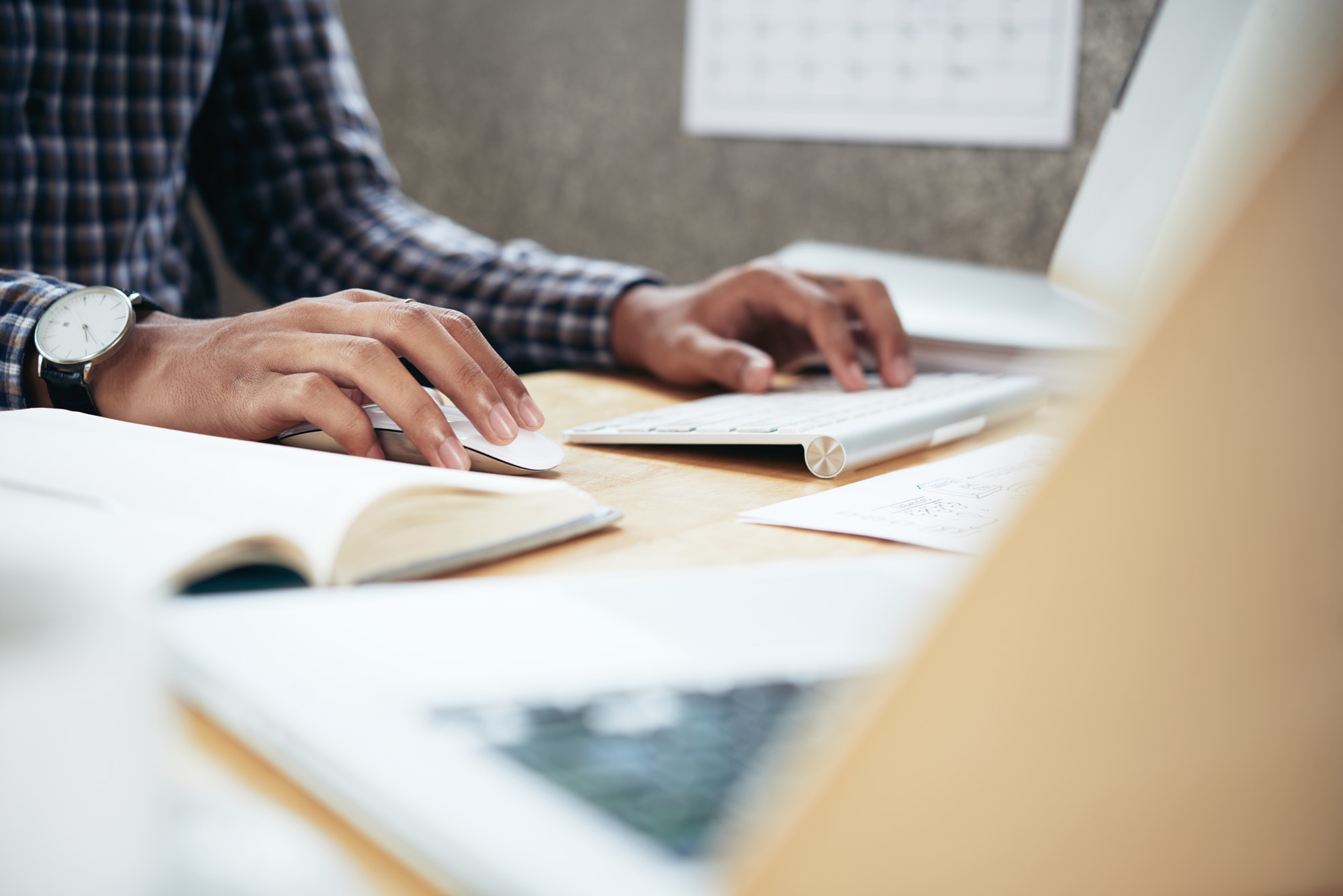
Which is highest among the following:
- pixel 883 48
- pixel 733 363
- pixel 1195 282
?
pixel 883 48

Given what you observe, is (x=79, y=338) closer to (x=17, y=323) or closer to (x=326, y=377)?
(x=17, y=323)

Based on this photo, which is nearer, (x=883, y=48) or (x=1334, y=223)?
(x=1334, y=223)

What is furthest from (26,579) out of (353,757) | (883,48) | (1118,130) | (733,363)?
(883,48)

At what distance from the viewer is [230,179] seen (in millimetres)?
1058

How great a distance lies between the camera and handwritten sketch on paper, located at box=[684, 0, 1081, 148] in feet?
4.54

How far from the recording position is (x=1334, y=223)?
5.8 inches

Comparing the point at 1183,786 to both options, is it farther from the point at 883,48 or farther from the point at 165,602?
the point at 883,48

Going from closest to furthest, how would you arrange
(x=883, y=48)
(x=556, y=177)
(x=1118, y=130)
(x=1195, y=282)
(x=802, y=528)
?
(x=1195, y=282) → (x=802, y=528) → (x=1118, y=130) → (x=883, y=48) → (x=556, y=177)

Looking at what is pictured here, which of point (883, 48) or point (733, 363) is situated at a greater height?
point (883, 48)

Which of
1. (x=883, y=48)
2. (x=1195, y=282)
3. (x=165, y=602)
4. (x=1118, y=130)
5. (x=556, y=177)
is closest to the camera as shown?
(x=1195, y=282)

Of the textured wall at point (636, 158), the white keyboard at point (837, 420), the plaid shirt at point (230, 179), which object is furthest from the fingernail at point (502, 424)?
the textured wall at point (636, 158)

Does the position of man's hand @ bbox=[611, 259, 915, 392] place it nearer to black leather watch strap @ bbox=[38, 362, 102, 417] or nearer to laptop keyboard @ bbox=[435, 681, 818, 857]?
black leather watch strap @ bbox=[38, 362, 102, 417]

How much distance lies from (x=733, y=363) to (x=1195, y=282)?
0.54 metres

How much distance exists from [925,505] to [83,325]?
1.40 ft
